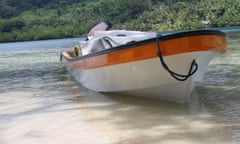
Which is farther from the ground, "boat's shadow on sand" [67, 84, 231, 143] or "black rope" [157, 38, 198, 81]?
"black rope" [157, 38, 198, 81]

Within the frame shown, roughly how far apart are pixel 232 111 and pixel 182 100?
1106 millimetres

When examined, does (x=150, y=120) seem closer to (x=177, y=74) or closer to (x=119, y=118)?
(x=119, y=118)

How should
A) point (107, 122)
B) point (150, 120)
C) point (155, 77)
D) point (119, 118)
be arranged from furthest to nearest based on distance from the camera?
point (155, 77) → point (119, 118) → point (107, 122) → point (150, 120)

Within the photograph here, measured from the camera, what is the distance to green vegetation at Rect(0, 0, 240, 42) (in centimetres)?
9550

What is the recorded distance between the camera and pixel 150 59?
676cm

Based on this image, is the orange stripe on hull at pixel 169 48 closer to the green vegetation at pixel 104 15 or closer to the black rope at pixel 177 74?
the black rope at pixel 177 74

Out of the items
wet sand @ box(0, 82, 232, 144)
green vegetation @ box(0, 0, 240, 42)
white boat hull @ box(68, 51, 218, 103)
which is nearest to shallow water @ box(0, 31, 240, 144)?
wet sand @ box(0, 82, 232, 144)

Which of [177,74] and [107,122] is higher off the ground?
[177,74]

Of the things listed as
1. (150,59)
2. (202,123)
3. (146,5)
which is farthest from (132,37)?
(146,5)

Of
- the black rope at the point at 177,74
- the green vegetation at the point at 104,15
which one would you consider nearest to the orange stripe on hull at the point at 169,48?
the black rope at the point at 177,74

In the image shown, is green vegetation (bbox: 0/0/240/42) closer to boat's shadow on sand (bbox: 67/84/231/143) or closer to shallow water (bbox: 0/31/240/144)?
shallow water (bbox: 0/31/240/144)

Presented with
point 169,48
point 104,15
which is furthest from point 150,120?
point 104,15

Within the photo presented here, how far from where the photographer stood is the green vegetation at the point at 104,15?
95500 millimetres

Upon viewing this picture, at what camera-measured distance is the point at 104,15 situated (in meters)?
121
